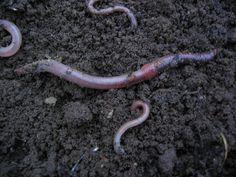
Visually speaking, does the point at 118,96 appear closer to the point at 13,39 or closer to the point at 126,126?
the point at 126,126

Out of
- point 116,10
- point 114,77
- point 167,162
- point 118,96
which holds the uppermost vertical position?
point 116,10

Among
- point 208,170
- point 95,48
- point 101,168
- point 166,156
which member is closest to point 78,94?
point 95,48

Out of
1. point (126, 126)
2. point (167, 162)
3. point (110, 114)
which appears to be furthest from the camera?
point (110, 114)

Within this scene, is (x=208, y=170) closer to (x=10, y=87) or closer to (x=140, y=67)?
(x=140, y=67)

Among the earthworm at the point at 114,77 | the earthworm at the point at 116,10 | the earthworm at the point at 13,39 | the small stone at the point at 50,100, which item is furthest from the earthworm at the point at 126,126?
the earthworm at the point at 13,39

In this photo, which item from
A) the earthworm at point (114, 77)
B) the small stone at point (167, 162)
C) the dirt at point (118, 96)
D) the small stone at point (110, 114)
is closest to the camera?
the small stone at point (167, 162)

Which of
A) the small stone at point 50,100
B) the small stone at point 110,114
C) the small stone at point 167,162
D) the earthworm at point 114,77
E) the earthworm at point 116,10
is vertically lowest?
the small stone at point 167,162

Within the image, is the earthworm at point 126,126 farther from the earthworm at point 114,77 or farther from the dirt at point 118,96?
the earthworm at point 114,77

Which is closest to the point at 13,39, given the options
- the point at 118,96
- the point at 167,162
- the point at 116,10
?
the point at 116,10
